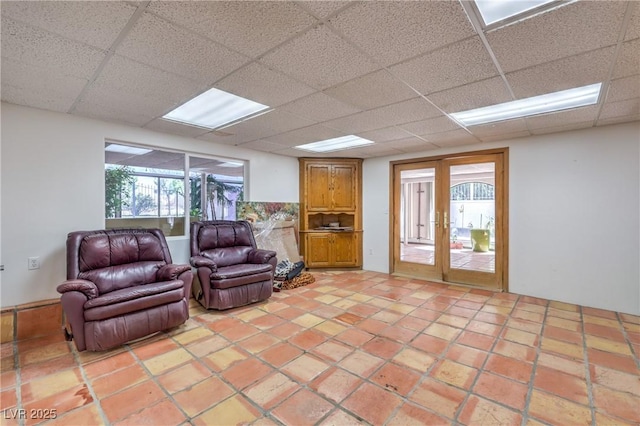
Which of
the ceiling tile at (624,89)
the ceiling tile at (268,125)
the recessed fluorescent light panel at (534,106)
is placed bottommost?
the ceiling tile at (624,89)

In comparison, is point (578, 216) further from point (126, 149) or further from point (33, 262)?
point (33, 262)

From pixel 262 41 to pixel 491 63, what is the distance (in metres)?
1.60

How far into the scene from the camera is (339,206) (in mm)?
5750

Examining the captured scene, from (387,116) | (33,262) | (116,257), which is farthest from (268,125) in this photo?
(33,262)

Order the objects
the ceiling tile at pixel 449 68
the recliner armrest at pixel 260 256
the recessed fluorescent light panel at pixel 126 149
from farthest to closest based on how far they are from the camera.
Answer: the recliner armrest at pixel 260 256, the recessed fluorescent light panel at pixel 126 149, the ceiling tile at pixel 449 68

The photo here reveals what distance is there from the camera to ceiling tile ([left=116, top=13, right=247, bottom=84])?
5.43ft

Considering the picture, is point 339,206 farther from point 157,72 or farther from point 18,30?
point 18,30

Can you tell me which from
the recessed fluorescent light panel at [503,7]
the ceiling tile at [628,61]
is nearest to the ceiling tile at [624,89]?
the ceiling tile at [628,61]

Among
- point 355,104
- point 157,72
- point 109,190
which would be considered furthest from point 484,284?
point 109,190

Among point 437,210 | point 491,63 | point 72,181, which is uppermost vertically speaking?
point 491,63

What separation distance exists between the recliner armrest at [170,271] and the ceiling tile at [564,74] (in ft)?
11.5

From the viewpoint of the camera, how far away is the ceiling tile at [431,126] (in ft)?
10.8

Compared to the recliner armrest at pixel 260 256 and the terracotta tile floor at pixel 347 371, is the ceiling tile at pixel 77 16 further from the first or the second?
the recliner armrest at pixel 260 256

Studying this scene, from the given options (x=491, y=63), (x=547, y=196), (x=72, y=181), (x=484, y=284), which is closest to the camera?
(x=491, y=63)
